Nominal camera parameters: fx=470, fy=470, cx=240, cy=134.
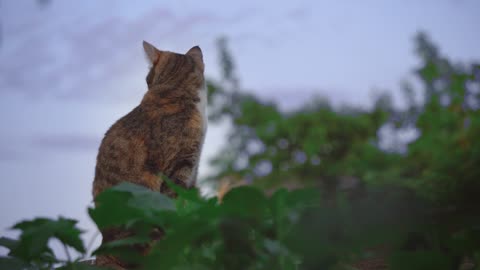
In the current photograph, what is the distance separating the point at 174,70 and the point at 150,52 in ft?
0.71

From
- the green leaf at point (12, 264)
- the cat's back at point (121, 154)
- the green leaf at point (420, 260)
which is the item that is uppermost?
the cat's back at point (121, 154)

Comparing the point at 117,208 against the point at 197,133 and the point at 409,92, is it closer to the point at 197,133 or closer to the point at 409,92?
the point at 197,133

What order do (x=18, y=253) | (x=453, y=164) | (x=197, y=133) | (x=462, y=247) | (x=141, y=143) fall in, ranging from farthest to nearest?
(x=453, y=164), (x=197, y=133), (x=141, y=143), (x=18, y=253), (x=462, y=247)

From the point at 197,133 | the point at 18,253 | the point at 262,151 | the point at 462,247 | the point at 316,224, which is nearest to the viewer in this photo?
the point at 316,224

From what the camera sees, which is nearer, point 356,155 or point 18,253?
point 18,253

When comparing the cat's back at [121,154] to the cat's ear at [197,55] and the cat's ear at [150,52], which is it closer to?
the cat's ear at [150,52]

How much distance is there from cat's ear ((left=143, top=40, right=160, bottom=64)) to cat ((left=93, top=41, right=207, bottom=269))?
206mm

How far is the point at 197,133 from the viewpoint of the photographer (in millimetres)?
2760

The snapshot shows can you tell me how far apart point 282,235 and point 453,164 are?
6.98 meters

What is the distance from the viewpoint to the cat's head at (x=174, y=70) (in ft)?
10.4

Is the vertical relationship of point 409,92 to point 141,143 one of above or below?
above

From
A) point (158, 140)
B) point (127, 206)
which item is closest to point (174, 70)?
point (158, 140)

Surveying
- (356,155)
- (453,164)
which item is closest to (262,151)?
(356,155)

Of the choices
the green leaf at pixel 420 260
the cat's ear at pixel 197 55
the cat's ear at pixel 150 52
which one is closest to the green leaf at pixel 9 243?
the green leaf at pixel 420 260
